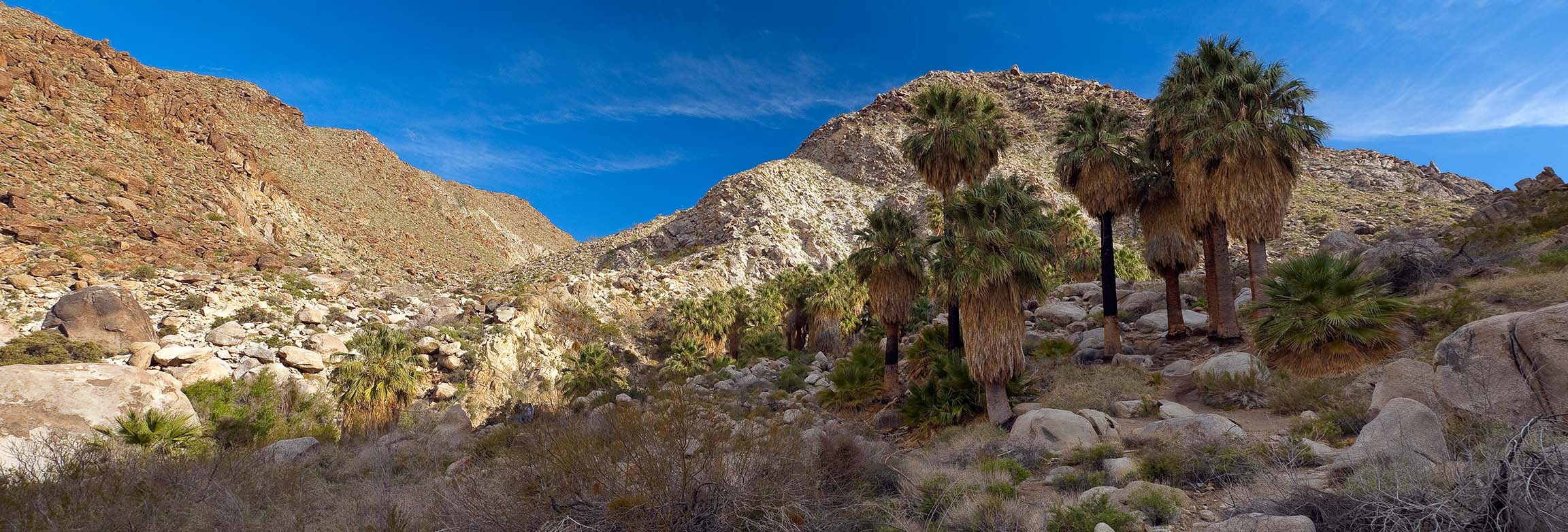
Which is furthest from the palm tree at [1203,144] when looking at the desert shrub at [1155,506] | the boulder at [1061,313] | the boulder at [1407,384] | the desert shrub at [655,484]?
the desert shrub at [655,484]

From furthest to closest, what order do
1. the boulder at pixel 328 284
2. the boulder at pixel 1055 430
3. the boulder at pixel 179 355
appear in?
1. the boulder at pixel 328 284
2. the boulder at pixel 179 355
3. the boulder at pixel 1055 430

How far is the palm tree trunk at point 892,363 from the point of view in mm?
23312

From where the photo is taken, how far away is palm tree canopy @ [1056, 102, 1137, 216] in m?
21.1

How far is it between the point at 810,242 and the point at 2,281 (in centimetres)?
Answer: 5122

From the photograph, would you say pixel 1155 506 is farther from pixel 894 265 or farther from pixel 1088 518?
pixel 894 265

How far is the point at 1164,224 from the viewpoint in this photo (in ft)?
69.4

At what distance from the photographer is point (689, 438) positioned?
7395 millimetres

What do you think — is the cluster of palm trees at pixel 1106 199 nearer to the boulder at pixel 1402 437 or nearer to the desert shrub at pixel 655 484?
the boulder at pixel 1402 437

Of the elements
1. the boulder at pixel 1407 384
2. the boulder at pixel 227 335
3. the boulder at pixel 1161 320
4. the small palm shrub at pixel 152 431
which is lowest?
the small palm shrub at pixel 152 431

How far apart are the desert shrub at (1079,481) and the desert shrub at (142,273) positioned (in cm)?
4383

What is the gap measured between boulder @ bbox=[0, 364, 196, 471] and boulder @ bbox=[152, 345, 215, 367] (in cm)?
961

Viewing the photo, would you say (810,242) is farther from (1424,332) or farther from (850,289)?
(1424,332)

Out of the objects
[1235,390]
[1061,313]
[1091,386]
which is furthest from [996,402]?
[1061,313]

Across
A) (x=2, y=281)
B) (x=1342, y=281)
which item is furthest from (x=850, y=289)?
(x=2, y=281)
